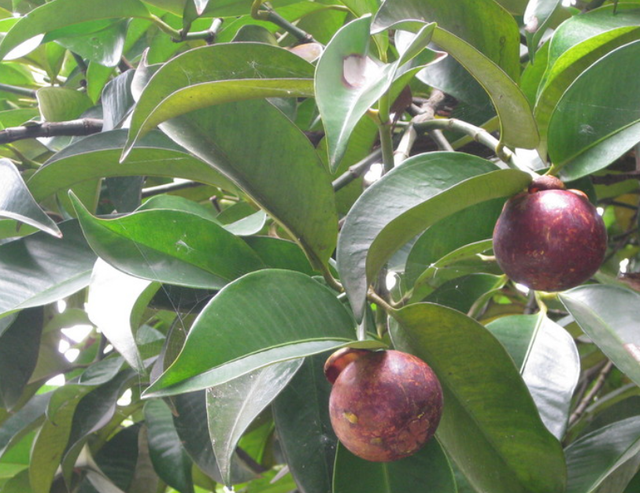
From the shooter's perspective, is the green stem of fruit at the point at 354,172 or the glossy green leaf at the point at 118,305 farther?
the green stem of fruit at the point at 354,172

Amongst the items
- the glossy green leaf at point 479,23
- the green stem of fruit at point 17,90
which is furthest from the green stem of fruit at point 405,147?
the green stem of fruit at point 17,90

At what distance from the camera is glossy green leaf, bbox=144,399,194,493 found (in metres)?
0.86

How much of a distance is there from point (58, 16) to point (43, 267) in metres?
0.28

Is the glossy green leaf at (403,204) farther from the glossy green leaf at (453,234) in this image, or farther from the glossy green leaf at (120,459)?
the glossy green leaf at (120,459)

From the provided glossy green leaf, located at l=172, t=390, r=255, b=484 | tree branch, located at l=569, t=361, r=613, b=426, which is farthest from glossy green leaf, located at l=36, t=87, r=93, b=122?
tree branch, located at l=569, t=361, r=613, b=426

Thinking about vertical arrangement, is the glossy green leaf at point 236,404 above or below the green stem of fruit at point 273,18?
below

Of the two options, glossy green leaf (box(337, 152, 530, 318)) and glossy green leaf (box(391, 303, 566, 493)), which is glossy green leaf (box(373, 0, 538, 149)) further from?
glossy green leaf (box(391, 303, 566, 493))

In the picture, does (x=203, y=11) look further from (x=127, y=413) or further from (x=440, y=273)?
(x=127, y=413)

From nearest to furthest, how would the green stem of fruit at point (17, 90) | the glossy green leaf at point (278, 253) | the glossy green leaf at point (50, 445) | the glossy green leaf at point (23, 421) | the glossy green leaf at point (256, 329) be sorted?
the glossy green leaf at point (256, 329) < the glossy green leaf at point (278, 253) < the glossy green leaf at point (50, 445) < the glossy green leaf at point (23, 421) < the green stem of fruit at point (17, 90)

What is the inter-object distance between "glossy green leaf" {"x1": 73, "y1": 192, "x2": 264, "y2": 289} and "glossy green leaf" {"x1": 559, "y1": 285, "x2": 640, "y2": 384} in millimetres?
287

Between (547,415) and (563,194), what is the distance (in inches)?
7.5

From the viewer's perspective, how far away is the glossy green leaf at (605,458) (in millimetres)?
566

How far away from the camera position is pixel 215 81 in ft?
1.55

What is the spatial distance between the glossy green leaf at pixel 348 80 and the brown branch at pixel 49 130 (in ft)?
1.48
